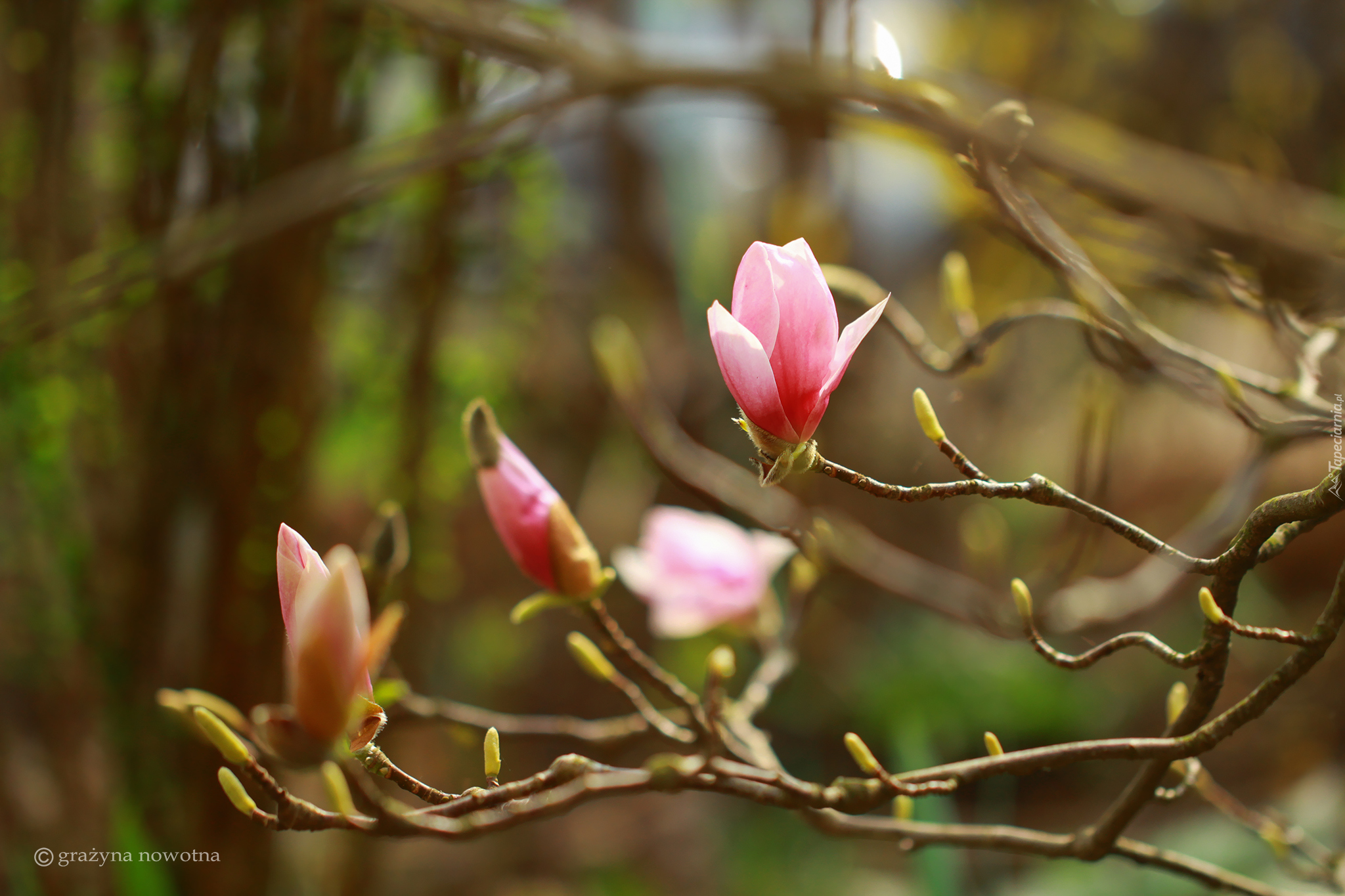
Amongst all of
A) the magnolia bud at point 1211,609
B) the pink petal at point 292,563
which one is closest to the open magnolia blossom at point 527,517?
the pink petal at point 292,563

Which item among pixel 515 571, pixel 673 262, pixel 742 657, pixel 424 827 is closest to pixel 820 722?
pixel 742 657

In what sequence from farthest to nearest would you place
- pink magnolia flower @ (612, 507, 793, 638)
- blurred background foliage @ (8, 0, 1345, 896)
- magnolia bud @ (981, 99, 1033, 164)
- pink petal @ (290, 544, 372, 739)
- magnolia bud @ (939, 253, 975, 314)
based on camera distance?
blurred background foliage @ (8, 0, 1345, 896), pink magnolia flower @ (612, 507, 793, 638), magnolia bud @ (939, 253, 975, 314), magnolia bud @ (981, 99, 1033, 164), pink petal @ (290, 544, 372, 739)

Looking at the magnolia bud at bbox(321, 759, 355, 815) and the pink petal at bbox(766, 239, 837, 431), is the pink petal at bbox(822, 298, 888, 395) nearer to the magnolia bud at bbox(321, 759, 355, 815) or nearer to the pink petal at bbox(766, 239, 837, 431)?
the pink petal at bbox(766, 239, 837, 431)

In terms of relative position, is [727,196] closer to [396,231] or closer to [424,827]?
[396,231]

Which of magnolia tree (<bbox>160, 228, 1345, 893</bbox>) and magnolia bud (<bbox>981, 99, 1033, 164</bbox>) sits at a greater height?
magnolia bud (<bbox>981, 99, 1033, 164</bbox>)

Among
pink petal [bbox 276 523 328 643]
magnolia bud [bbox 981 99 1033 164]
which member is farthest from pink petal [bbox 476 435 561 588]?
magnolia bud [bbox 981 99 1033 164]

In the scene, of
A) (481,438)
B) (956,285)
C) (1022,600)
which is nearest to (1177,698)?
(1022,600)

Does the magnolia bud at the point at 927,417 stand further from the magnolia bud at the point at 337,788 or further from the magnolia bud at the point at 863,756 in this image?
the magnolia bud at the point at 337,788
